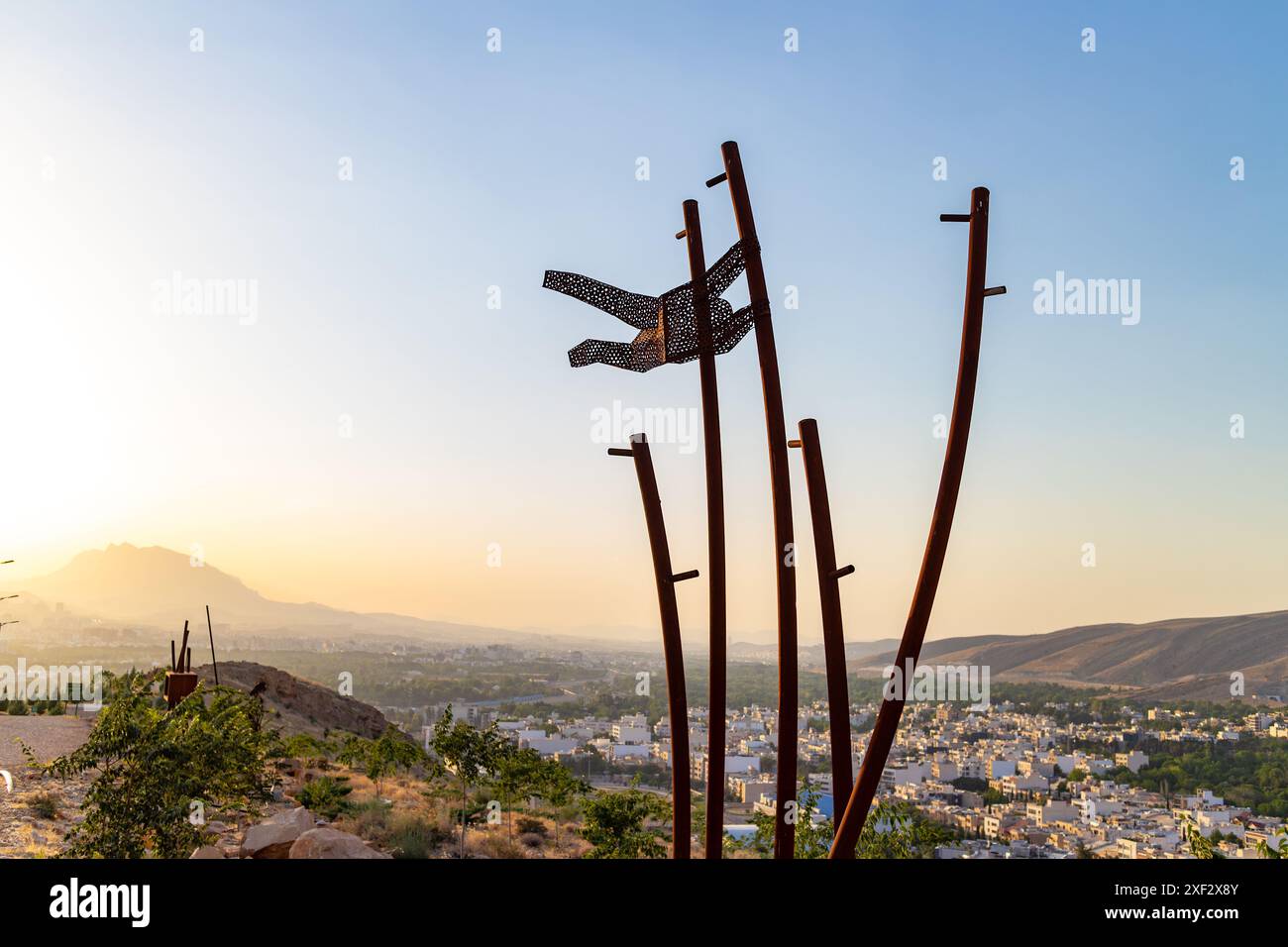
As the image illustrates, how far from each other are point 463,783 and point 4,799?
3227 millimetres

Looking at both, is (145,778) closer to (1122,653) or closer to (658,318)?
(658,318)

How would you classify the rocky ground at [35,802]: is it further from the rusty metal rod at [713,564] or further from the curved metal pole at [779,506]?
the curved metal pole at [779,506]

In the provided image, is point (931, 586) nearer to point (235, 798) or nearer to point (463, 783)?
point (463, 783)

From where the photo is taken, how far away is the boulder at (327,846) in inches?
187

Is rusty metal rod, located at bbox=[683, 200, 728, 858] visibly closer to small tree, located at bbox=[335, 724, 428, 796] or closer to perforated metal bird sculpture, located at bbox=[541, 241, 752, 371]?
perforated metal bird sculpture, located at bbox=[541, 241, 752, 371]

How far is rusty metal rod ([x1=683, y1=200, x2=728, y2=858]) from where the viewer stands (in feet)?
11.2

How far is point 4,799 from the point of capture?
6.04m

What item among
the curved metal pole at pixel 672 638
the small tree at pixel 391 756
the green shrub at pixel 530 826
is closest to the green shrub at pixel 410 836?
the small tree at pixel 391 756

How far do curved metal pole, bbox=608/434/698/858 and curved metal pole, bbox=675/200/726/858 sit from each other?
10cm

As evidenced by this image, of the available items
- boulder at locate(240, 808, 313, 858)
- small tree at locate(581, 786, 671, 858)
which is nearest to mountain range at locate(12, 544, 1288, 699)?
small tree at locate(581, 786, 671, 858)

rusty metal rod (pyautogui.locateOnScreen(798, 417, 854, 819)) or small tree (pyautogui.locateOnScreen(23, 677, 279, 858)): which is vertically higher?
rusty metal rod (pyautogui.locateOnScreen(798, 417, 854, 819))

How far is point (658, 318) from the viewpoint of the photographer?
11.6ft

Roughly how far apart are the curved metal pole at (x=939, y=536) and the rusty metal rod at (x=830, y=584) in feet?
0.70
